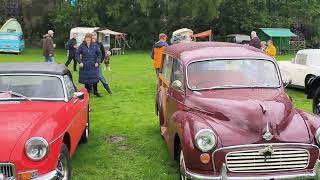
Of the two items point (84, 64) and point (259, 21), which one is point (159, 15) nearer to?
point (259, 21)

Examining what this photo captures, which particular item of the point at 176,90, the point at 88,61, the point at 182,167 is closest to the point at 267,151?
the point at 182,167

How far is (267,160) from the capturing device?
18.6 feet

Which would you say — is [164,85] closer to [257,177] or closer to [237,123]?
[237,123]

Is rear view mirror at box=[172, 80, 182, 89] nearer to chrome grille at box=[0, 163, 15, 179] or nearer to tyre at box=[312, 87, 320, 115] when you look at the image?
chrome grille at box=[0, 163, 15, 179]

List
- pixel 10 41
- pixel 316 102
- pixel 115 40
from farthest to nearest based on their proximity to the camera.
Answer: pixel 115 40 < pixel 10 41 < pixel 316 102

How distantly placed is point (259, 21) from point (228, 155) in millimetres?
44182

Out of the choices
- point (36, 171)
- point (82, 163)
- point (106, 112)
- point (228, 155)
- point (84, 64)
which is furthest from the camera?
point (84, 64)

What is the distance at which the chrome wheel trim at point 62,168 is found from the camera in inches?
232

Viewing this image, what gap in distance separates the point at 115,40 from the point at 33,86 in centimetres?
3631

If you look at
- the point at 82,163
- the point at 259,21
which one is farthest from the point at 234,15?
the point at 82,163

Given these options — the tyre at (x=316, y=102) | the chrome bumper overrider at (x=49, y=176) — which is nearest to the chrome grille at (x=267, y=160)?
the chrome bumper overrider at (x=49, y=176)

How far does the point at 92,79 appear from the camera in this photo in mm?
13266

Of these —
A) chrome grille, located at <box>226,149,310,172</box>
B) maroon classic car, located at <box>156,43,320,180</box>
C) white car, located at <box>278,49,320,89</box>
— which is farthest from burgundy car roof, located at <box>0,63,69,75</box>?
white car, located at <box>278,49,320,89</box>

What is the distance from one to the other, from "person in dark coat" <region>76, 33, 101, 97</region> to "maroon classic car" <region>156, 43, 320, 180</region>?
5.96 meters
